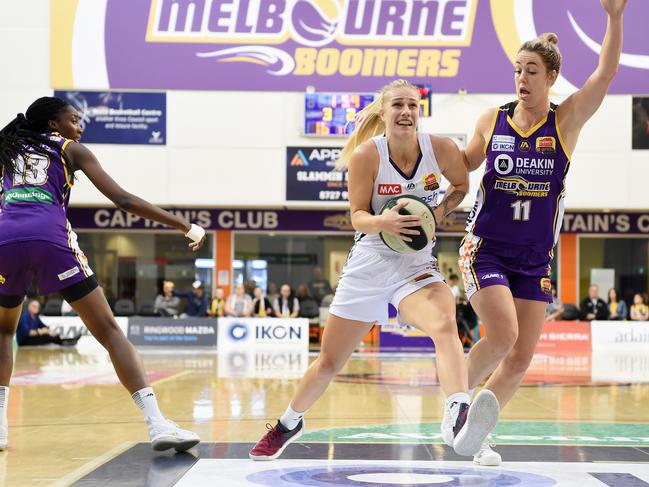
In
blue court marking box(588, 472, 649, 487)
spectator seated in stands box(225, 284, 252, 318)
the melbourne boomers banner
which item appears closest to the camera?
blue court marking box(588, 472, 649, 487)

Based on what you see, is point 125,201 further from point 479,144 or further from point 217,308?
point 217,308

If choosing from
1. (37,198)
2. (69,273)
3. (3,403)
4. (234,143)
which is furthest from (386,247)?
(234,143)

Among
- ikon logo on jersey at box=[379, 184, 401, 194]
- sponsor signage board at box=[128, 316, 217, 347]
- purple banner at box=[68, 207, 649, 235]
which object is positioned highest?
purple banner at box=[68, 207, 649, 235]

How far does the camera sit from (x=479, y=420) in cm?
383

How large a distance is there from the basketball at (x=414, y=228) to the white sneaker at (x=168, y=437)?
171cm

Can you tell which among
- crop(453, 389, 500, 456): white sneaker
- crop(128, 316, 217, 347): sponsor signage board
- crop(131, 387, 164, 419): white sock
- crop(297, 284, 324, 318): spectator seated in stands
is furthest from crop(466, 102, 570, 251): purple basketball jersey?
crop(297, 284, 324, 318): spectator seated in stands

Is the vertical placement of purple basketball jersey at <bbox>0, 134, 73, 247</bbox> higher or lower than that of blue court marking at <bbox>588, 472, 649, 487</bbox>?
higher

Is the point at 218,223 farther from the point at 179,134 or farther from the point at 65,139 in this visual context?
the point at 65,139

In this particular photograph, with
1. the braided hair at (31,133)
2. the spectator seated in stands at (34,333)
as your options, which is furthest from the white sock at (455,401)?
the spectator seated in stands at (34,333)

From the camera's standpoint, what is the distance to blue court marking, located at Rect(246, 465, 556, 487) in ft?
13.3

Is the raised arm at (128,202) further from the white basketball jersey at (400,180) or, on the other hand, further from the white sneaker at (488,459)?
the white sneaker at (488,459)

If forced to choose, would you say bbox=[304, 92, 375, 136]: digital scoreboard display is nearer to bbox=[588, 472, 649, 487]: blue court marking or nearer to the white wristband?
the white wristband

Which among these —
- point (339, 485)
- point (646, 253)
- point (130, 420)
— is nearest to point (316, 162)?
point (646, 253)

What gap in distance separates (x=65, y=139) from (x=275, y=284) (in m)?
17.9
